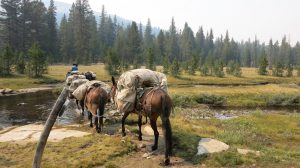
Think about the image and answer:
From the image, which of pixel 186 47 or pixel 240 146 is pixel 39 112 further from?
pixel 186 47

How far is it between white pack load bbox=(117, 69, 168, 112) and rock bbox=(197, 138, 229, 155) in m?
3.18

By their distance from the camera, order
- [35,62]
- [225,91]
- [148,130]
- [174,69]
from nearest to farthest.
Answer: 1. [148,130]
2. [225,91]
3. [35,62]
4. [174,69]

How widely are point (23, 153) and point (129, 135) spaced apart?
5.59 metres

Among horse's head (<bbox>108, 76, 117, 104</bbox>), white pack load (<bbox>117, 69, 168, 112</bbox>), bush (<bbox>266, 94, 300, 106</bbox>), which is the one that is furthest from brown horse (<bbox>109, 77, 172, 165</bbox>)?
bush (<bbox>266, 94, 300, 106</bbox>)

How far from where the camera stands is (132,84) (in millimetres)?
16219

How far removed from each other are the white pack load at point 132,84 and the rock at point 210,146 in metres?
3.18

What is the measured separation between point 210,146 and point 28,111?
2423 centimetres

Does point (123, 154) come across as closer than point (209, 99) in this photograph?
Yes

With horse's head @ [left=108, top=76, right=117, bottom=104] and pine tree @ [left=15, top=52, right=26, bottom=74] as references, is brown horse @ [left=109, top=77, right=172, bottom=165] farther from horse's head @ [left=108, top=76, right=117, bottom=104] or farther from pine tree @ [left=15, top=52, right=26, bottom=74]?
pine tree @ [left=15, top=52, right=26, bottom=74]

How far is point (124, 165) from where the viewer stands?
45.5 feet

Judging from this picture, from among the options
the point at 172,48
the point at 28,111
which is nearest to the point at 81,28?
the point at 172,48

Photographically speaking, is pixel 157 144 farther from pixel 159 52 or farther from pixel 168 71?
pixel 159 52

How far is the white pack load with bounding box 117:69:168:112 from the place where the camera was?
1631cm

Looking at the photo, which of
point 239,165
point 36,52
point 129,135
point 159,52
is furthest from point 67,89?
point 159,52
